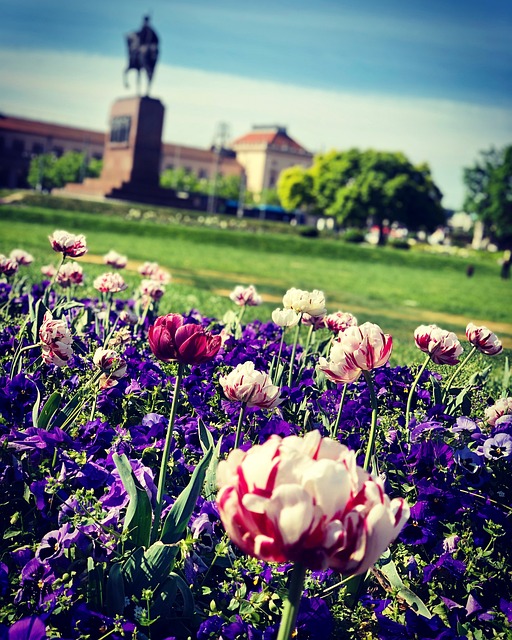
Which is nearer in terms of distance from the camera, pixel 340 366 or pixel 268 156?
pixel 340 366

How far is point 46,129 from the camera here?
4031 inches

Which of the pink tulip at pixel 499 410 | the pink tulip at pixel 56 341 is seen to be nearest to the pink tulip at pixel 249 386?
the pink tulip at pixel 56 341

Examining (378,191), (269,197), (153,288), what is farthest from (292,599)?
(269,197)

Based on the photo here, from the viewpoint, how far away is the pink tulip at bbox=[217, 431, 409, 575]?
3.93 ft

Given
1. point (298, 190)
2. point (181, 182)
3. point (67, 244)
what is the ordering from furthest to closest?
1. point (181, 182)
2. point (298, 190)
3. point (67, 244)

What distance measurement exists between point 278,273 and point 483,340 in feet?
61.0

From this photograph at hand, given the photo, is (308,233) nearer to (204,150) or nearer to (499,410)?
(499,410)

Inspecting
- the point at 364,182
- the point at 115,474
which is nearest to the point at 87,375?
the point at 115,474

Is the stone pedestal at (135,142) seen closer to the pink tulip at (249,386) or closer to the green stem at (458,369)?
the green stem at (458,369)

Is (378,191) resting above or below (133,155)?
above

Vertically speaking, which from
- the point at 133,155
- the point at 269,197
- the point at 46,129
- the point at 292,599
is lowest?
the point at 292,599

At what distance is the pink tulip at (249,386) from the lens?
7.82 feet

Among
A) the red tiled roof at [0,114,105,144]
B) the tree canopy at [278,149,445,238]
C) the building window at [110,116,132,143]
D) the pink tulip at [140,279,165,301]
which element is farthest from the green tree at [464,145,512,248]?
the pink tulip at [140,279,165,301]

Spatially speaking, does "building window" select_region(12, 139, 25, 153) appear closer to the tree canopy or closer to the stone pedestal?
the tree canopy
